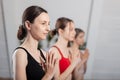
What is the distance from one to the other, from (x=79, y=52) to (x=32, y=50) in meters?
0.35

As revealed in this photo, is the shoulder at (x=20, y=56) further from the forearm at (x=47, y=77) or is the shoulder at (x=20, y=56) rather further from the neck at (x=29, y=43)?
the forearm at (x=47, y=77)

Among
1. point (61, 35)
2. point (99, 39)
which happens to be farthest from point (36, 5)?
point (99, 39)

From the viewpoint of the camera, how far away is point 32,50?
1.31 meters

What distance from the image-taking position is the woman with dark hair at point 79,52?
56.6 inches

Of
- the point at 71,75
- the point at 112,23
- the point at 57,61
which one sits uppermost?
the point at 112,23

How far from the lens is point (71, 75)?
1.47 m

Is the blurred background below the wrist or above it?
above

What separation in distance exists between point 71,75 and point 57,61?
0.16 meters

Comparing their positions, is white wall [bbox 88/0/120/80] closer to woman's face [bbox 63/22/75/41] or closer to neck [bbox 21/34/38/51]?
woman's face [bbox 63/22/75/41]

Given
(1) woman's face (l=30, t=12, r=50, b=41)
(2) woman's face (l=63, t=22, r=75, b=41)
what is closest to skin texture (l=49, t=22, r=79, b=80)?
(2) woman's face (l=63, t=22, r=75, b=41)

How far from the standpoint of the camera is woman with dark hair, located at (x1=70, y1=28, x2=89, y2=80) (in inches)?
56.6

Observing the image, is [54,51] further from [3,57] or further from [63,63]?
[3,57]

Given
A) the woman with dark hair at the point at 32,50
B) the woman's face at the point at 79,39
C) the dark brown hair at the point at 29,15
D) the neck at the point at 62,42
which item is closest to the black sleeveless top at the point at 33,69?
the woman with dark hair at the point at 32,50

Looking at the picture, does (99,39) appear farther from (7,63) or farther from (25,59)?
(7,63)
